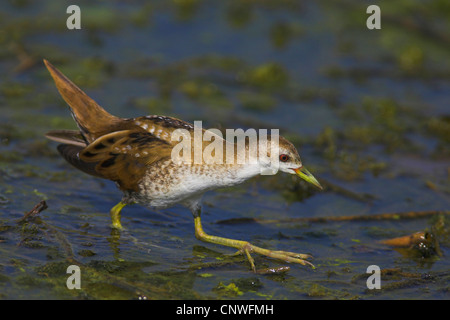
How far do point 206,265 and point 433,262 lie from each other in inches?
87.6

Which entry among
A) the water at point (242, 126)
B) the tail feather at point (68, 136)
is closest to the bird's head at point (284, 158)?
the water at point (242, 126)

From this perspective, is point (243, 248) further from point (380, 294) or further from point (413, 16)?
point (413, 16)

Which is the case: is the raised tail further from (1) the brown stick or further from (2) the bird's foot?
(2) the bird's foot

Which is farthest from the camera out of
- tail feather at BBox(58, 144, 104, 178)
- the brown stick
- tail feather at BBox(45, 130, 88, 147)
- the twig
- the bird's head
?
the brown stick

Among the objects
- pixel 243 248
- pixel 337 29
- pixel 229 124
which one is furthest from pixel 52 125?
pixel 337 29

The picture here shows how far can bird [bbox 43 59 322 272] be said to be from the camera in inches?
224

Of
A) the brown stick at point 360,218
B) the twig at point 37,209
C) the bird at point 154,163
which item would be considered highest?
the bird at point 154,163

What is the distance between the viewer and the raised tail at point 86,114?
6.18 m

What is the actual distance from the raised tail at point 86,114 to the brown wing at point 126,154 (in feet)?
0.56

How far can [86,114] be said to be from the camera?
245 inches

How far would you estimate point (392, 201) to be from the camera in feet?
25.5

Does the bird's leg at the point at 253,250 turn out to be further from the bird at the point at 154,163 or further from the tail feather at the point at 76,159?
the tail feather at the point at 76,159

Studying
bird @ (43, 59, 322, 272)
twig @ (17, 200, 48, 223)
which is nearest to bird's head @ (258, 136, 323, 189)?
bird @ (43, 59, 322, 272)

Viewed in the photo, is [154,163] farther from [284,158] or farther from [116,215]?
[284,158]
